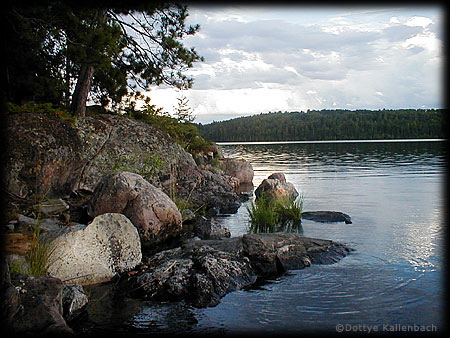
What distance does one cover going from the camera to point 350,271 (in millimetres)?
7328

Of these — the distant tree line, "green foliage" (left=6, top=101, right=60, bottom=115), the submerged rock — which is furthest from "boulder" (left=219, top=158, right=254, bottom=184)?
the distant tree line

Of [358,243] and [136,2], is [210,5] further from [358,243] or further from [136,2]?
[358,243]

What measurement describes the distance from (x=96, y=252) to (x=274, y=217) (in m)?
5.54

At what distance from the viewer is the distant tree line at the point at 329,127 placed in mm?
77500

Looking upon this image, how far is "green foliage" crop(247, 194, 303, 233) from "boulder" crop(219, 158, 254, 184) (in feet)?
35.8

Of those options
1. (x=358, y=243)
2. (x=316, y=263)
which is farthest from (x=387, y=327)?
(x=358, y=243)

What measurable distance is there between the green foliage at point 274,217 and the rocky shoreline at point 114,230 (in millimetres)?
881

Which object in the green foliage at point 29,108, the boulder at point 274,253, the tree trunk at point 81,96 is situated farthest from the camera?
the tree trunk at point 81,96

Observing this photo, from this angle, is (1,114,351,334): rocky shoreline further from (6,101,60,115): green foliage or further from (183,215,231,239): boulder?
(6,101,60,115): green foliage

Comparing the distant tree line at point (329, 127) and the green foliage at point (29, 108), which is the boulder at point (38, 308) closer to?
the green foliage at point (29, 108)

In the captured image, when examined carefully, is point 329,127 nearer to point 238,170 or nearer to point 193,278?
point 238,170

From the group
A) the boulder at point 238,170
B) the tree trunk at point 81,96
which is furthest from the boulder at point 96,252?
the boulder at point 238,170

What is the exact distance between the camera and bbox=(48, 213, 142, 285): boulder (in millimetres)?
6609

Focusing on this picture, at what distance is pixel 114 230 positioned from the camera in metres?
7.46
